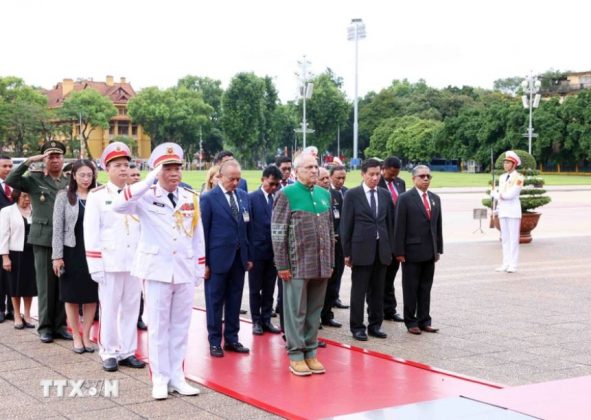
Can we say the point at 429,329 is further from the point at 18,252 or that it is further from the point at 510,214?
the point at 510,214

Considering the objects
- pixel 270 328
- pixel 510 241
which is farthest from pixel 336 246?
pixel 510 241

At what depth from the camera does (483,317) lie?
29.5ft

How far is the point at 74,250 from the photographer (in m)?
7.15

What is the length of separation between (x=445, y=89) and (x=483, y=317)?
343ft

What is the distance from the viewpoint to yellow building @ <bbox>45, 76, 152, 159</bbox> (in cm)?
10869

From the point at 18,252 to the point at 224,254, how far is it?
2.76 metres

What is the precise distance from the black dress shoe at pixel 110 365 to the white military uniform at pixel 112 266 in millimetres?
47

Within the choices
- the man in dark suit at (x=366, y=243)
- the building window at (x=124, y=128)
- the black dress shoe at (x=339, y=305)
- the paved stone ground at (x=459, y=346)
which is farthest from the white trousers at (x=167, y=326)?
the building window at (x=124, y=128)

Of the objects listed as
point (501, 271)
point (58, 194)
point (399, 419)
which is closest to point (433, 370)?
point (399, 419)

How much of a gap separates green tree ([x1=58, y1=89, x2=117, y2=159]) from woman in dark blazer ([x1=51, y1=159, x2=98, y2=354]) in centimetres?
8600

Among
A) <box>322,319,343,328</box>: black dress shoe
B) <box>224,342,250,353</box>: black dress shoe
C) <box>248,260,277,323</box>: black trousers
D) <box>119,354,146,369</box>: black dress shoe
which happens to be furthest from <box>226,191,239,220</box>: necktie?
<box>322,319,343,328</box>: black dress shoe

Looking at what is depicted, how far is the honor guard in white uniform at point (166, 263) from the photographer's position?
567 centimetres

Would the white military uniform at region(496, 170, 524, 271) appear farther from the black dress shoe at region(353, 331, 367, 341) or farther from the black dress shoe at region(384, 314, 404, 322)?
the black dress shoe at region(353, 331, 367, 341)

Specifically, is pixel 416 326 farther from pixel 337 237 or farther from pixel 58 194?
pixel 58 194
